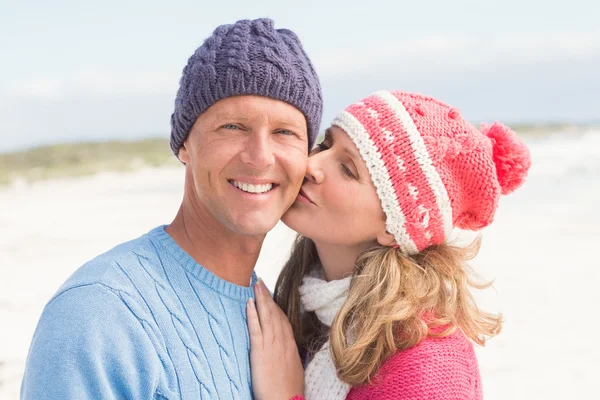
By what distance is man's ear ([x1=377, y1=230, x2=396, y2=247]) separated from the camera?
8.70 ft

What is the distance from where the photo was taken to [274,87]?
2.32 metres

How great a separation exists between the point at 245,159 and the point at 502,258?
763 cm

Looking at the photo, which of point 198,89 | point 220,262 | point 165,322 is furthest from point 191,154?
point 165,322

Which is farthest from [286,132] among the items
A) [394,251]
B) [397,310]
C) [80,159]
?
[80,159]

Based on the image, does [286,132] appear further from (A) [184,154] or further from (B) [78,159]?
(B) [78,159]

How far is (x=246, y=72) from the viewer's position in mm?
2283

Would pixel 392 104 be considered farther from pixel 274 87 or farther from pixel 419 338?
pixel 419 338

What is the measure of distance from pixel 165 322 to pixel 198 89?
798 mm

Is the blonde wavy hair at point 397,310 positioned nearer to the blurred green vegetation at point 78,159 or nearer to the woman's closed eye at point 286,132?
the woman's closed eye at point 286,132

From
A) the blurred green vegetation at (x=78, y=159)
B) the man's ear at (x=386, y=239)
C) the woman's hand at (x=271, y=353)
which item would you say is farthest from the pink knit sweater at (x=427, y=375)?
the blurred green vegetation at (x=78, y=159)

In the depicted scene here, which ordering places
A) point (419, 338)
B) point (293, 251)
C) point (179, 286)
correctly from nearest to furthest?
1. point (179, 286)
2. point (419, 338)
3. point (293, 251)

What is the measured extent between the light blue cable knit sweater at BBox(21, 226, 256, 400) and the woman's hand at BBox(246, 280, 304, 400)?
0.03 metres

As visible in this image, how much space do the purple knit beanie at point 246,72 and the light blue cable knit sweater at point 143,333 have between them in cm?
49

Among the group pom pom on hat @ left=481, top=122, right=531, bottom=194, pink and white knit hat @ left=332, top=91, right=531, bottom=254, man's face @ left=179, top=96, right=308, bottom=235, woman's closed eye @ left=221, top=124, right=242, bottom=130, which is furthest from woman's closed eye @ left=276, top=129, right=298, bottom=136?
pom pom on hat @ left=481, top=122, right=531, bottom=194
